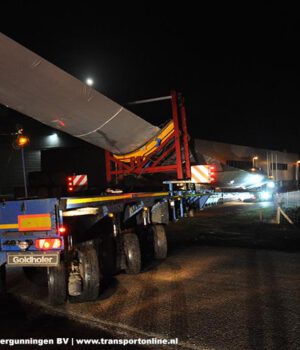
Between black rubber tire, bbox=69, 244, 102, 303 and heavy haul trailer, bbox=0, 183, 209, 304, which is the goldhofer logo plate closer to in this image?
heavy haul trailer, bbox=0, 183, 209, 304

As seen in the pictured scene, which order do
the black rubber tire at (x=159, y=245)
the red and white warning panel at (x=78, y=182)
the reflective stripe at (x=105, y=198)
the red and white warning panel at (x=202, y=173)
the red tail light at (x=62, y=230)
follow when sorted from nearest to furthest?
1. the red tail light at (x=62, y=230)
2. the reflective stripe at (x=105, y=198)
3. the black rubber tire at (x=159, y=245)
4. the red and white warning panel at (x=78, y=182)
5. the red and white warning panel at (x=202, y=173)

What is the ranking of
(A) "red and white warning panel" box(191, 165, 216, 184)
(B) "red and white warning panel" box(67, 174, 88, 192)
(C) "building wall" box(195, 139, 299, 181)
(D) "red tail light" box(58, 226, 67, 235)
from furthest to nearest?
(C) "building wall" box(195, 139, 299, 181), (A) "red and white warning panel" box(191, 165, 216, 184), (B) "red and white warning panel" box(67, 174, 88, 192), (D) "red tail light" box(58, 226, 67, 235)

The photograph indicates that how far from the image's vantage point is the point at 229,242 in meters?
8.51

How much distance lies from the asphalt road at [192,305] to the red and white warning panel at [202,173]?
191 centimetres

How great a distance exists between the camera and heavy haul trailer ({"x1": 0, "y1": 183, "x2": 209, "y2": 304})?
407 cm

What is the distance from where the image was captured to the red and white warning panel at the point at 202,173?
26.9 ft

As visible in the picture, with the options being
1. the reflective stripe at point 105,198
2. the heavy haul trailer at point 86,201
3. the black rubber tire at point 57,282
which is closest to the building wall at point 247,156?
the heavy haul trailer at point 86,201

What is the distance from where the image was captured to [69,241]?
437cm

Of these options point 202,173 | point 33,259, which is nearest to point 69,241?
point 33,259

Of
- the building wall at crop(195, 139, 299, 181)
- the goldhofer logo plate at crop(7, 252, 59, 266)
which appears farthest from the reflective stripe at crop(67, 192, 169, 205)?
the building wall at crop(195, 139, 299, 181)

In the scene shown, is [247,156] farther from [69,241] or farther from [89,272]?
[69,241]

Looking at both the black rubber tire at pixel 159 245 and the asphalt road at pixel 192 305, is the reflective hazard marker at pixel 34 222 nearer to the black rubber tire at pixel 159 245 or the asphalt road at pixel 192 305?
the asphalt road at pixel 192 305

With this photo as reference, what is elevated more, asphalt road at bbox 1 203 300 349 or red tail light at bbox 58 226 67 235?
red tail light at bbox 58 226 67 235

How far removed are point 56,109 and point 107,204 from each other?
201cm
